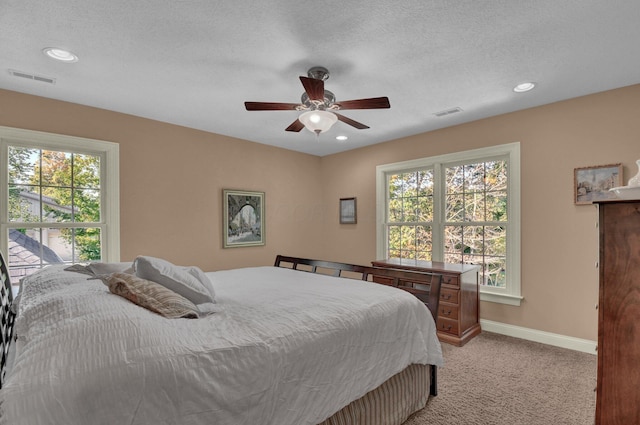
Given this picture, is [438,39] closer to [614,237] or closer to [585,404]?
[614,237]

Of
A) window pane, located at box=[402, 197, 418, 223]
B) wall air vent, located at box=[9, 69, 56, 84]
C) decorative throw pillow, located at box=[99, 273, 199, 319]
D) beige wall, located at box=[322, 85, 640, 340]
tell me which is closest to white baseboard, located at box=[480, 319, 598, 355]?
beige wall, located at box=[322, 85, 640, 340]

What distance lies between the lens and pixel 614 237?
161 cm

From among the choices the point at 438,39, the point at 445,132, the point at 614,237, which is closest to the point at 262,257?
the point at 445,132

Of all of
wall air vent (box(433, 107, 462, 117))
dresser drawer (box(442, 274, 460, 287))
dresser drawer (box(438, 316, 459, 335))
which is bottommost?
dresser drawer (box(438, 316, 459, 335))

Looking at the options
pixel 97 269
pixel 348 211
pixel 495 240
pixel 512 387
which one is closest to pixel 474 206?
pixel 495 240

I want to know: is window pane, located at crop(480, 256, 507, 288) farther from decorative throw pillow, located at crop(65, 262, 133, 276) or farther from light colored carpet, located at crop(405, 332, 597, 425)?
decorative throw pillow, located at crop(65, 262, 133, 276)

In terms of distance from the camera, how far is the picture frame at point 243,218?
A: 14.2 feet

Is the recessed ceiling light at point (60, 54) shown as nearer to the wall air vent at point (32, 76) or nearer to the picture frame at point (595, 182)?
the wall air vent at point (32, 76)

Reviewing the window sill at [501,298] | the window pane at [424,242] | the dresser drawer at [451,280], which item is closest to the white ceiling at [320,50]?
the window pane at [424,242]

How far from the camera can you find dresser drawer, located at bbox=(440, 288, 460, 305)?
3318mm

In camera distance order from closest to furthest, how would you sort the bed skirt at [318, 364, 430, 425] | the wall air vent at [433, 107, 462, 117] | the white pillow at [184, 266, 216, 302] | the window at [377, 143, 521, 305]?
1. the bed skirt at [318, 364, 430, 425]
2. the white pillow at [184, 266, 216, 302]
3. the wall air vent at [433, 107, 462, 117]
4. the window at [377, 143, 521, 305]

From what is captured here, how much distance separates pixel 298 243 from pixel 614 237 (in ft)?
13.5

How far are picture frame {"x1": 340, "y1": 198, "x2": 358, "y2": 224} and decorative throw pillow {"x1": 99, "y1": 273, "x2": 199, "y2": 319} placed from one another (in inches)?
149

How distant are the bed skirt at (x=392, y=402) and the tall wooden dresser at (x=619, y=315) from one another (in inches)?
36.6
